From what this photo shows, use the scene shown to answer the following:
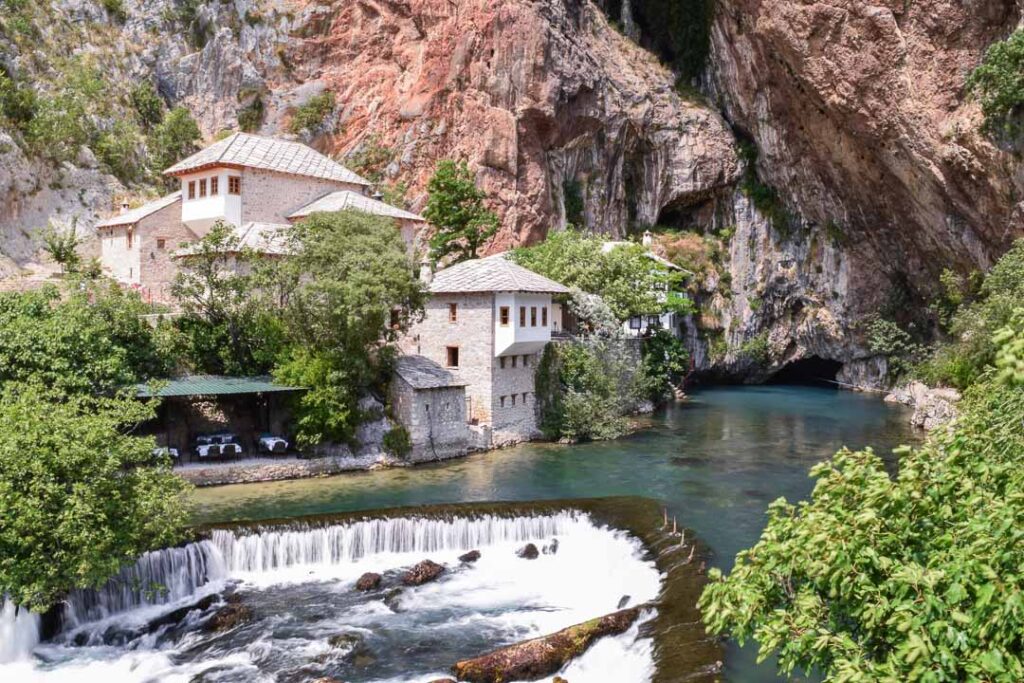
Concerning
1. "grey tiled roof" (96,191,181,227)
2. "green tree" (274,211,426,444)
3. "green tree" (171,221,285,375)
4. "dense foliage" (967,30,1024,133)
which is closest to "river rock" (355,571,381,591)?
"green tree" (274,211,426,444)

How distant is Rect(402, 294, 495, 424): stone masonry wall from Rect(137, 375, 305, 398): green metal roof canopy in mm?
7118

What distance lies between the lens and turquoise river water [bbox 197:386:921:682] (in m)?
22.9

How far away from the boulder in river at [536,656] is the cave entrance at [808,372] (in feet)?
178

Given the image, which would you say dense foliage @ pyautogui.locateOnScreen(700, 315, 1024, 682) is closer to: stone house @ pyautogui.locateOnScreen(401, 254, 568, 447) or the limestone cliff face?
stone house @ pyautogui.locateOnScreen(401, 254, 568, 447)

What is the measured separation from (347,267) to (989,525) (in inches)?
986

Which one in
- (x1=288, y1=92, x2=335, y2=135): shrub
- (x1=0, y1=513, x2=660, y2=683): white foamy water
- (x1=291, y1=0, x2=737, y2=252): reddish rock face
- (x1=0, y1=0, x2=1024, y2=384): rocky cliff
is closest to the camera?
(x1=0, y1=513, x2=660, y2=683): white foamy water

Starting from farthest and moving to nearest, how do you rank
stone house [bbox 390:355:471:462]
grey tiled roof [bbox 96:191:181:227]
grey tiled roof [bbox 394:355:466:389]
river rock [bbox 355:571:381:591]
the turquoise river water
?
grey tiled roof [bbox 96:191:181:227] < grey tiled roof [bbox 394:355:466:389] < stone house [bbox 390:355:471:462] < the turquoise river water < river rock [bbox 355:571:381:591]

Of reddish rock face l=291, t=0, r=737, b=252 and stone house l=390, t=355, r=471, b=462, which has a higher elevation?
reddish rock face l=291, t=0, r=737, b=252

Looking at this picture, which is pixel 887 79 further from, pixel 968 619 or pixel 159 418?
pixel 968 619

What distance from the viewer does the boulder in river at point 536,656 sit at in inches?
570

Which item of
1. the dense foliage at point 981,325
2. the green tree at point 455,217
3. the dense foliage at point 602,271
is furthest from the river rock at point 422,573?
the green tree at point 455,217

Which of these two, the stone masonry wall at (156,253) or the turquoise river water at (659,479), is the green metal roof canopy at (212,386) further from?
the stone masonry wall at (156,253)

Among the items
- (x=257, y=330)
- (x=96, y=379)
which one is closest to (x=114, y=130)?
(x=257, y=330)

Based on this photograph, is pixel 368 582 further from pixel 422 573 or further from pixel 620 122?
pixel 620 122
